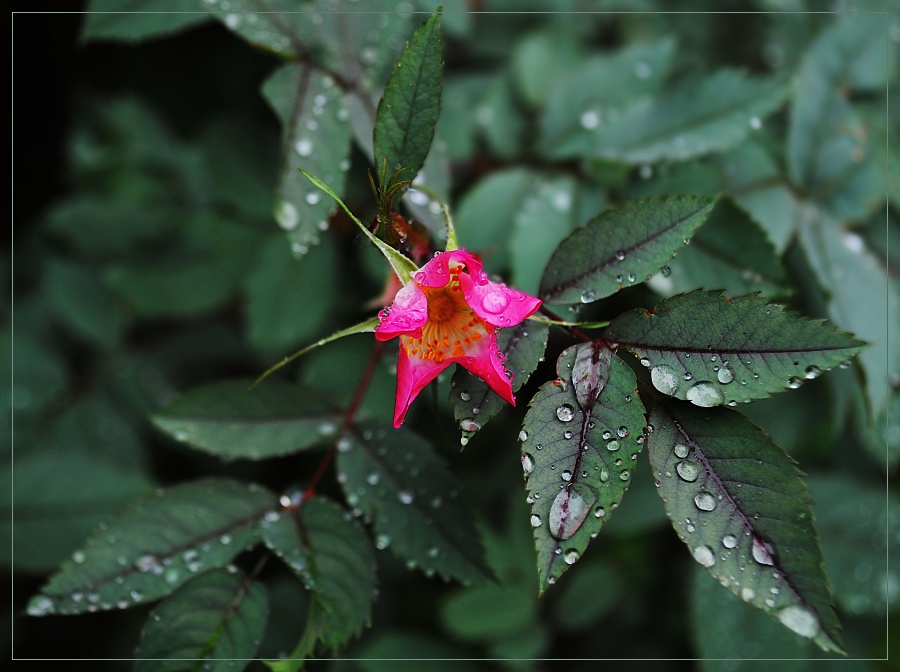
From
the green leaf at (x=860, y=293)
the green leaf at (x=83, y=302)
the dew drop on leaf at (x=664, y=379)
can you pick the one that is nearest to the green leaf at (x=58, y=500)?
the green leaf at (x=83, y=302)

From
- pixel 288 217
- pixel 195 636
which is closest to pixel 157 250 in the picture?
pixel 288 217

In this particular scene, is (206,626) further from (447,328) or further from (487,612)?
(487,612)

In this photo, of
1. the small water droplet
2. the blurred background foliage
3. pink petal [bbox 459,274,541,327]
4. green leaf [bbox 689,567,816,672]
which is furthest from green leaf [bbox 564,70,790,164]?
green leaf [bbox 689,567,816,672]

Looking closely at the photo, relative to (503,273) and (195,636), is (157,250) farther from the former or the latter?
(195,636)

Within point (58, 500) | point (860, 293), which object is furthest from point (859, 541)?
point (58, 500)

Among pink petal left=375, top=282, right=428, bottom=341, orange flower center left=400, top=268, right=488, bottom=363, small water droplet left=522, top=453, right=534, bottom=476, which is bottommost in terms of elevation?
small water droplet left=522, top=453, right=534, bottom=476

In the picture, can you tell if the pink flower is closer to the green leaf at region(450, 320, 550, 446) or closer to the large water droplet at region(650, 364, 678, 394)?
the green leaf at region(450, 320, 550, 446)
